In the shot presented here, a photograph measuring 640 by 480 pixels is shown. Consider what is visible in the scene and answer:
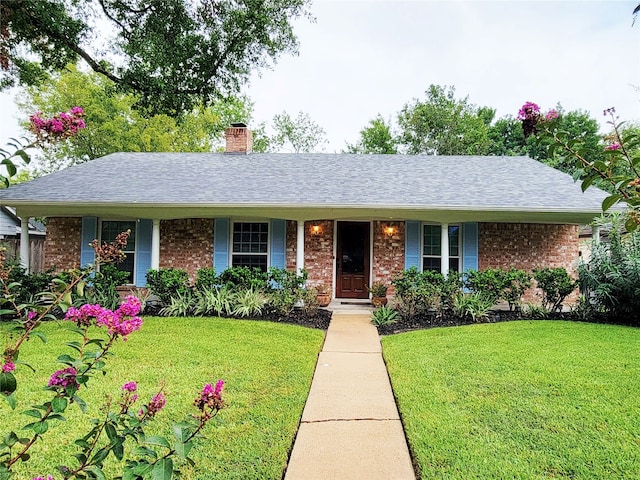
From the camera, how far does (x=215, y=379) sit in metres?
4.90

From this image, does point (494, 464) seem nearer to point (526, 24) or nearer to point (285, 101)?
point (526, 24)

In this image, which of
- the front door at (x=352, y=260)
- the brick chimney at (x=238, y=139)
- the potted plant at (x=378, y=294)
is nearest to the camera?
the potted plant at (x=378, y=294)

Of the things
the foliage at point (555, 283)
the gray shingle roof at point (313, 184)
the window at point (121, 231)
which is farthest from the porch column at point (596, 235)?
the window at point (121, 231)

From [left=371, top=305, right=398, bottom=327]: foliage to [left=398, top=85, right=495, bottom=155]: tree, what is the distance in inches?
860

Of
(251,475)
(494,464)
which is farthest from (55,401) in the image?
(494,464)

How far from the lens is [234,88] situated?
33.1 ft

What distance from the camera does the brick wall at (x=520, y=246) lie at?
10664 mm

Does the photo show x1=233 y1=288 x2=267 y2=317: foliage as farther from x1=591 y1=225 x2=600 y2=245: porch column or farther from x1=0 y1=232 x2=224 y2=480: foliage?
x1=591 y1=225 x2=600 y2=245: porch column

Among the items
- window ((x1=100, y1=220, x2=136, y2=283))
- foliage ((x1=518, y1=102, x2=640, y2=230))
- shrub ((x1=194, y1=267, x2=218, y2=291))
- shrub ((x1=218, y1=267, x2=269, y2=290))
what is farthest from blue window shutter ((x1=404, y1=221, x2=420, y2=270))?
foliage ((x1=518, y1=102, x2=640, y2=230))

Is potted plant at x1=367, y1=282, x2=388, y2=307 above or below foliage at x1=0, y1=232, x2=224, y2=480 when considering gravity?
below

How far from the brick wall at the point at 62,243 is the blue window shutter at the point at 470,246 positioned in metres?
10.0

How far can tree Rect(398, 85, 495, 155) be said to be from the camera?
1104 inches

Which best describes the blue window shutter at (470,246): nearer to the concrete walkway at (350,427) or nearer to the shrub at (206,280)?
the concrete walkway at (350,427)

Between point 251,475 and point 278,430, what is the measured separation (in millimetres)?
708
